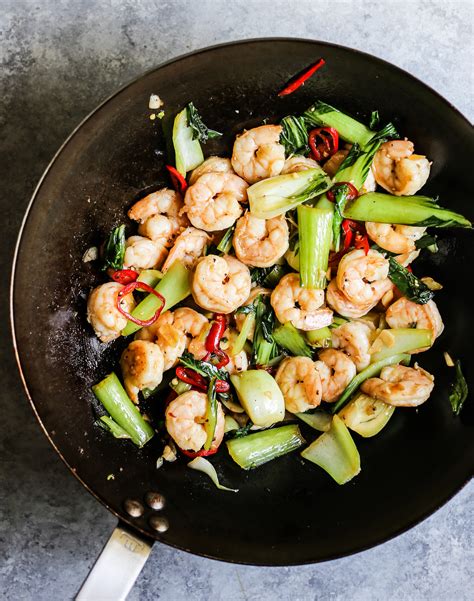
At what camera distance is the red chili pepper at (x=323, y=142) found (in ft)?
8.35

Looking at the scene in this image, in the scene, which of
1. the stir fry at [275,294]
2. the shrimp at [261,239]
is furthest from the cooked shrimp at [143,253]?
the shrimp at [261,239]

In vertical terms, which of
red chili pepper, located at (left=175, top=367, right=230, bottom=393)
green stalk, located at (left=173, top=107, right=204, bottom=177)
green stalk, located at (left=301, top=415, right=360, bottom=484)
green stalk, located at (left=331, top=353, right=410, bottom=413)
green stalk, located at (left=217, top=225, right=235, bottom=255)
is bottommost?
green stalk, located at (left=301, top=415, right=360, bottom=484)

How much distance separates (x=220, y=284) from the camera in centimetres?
239

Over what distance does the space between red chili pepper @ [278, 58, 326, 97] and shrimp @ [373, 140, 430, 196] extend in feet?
1.30

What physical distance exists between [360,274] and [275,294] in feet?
1.11

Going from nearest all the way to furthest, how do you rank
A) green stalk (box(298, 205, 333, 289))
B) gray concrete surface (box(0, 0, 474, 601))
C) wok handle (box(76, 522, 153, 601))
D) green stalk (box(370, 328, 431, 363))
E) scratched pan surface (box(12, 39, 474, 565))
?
wok handle (box(76, 522, 153, 601)), scratched pan surface (box(12, 39, 474, 565)), green stalk (box(298, 205, 333, 289)), green stalk (box(370, 328, 431, 363)), gray concrete surface (box(0, 0, 474, 601))

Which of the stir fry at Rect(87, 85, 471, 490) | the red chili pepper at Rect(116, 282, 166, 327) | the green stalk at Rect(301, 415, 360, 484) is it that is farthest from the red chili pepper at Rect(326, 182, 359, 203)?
the green stalk at Rect(301, 415, 360, 484)

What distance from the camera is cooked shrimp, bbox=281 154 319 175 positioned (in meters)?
2.51

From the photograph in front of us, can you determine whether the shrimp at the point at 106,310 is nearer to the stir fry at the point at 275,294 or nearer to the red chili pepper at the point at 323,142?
the stir fry at the point at 275,294

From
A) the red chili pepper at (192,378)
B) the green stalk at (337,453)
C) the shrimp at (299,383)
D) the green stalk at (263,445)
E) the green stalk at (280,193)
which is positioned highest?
the green stalk at (280,193)

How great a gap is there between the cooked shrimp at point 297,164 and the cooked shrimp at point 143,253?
58cm

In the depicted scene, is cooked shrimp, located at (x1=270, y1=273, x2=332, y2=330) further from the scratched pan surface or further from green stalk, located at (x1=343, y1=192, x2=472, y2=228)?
the scratched pan surface

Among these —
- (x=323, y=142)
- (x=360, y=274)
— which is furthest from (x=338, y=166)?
(x=360, y=274)

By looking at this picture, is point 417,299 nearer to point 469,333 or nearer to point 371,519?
point 469,333
